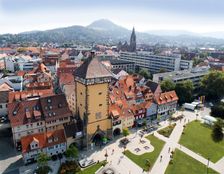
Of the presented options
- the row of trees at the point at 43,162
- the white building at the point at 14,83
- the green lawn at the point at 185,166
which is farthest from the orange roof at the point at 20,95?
the green lawn at the point at 185,166

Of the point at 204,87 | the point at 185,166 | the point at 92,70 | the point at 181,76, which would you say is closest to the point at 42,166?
the point at 92,70

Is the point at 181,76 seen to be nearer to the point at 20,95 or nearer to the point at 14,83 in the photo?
the point at 20,95

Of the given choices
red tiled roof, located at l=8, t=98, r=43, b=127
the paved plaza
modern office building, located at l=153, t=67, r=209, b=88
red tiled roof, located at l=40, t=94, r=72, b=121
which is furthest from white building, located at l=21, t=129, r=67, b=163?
modern office building, located at l=153, t=67, r=209, b=88

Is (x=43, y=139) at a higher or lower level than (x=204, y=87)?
lower

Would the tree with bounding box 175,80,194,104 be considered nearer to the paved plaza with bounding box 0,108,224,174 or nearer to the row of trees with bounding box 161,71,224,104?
the row of trees with bounding box 161,71,224,104

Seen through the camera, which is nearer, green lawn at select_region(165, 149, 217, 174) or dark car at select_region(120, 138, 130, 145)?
green lawn at select_region(165, 149, 217, 174)

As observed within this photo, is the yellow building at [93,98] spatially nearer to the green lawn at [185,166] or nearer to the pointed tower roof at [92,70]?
the pointed tower roof at [92,70]
